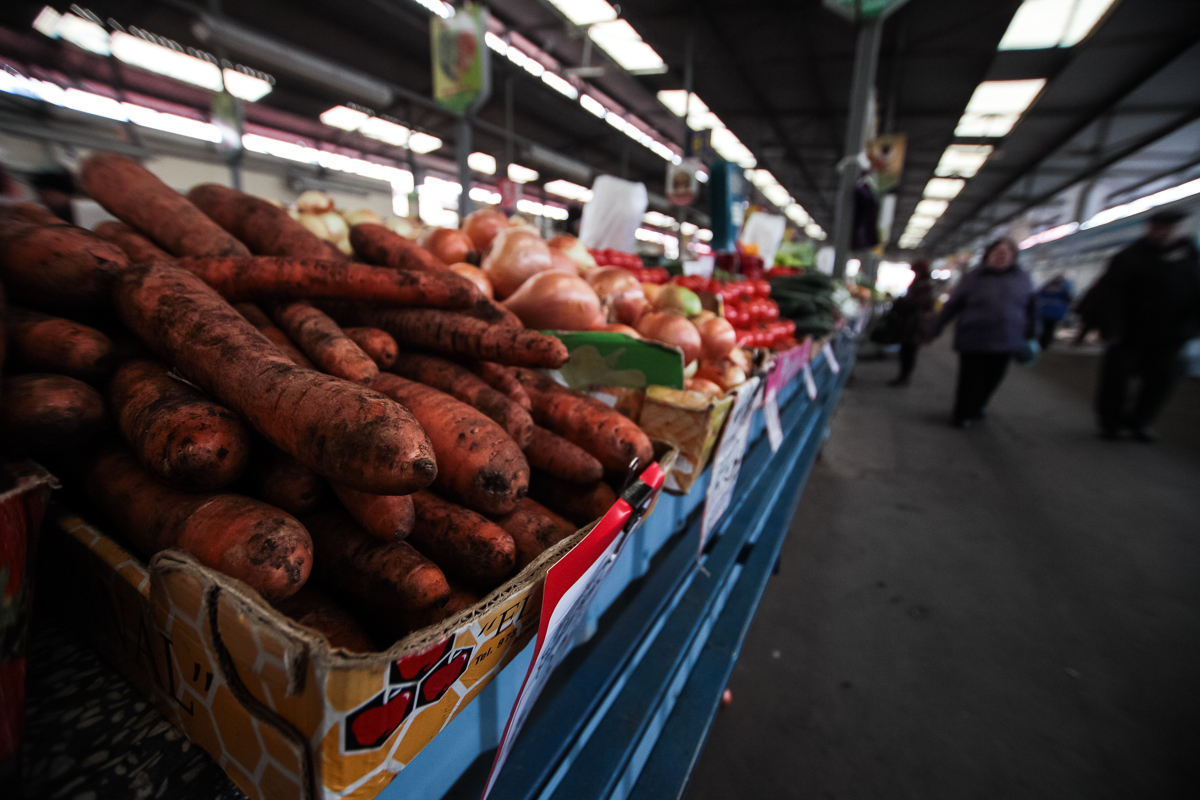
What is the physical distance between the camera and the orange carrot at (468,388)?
0.84 m

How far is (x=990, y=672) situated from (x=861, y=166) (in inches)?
196

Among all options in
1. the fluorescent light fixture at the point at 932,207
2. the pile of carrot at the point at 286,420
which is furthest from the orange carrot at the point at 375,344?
the fluorescent light fixture at the point at 932,207

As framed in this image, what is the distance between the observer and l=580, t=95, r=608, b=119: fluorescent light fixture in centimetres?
977

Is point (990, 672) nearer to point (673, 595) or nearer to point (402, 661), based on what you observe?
point (673, 595)

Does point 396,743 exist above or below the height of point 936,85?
below

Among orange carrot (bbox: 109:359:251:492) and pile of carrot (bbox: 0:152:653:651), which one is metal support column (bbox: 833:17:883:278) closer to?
pile of carrot (bbox: 0:152:653:651)

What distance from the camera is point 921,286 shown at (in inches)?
272

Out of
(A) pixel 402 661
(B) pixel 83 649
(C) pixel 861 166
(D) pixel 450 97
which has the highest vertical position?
(D) pixel 450 97

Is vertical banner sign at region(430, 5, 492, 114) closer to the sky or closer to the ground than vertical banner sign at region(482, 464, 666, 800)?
closer to the sky

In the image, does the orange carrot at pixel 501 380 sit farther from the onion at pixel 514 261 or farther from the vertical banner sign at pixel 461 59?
the vertical banner sign at pixel 461 59

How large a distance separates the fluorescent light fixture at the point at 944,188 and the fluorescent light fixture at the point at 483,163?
50.1ft

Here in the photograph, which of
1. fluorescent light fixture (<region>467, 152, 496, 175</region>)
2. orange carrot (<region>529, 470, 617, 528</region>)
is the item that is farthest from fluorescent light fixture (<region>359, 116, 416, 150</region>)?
orange carrot (<region>529, 470, 617, 528</region>)

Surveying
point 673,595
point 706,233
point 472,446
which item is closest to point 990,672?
point 673,595

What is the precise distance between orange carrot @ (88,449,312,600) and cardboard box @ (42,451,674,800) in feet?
0.13
